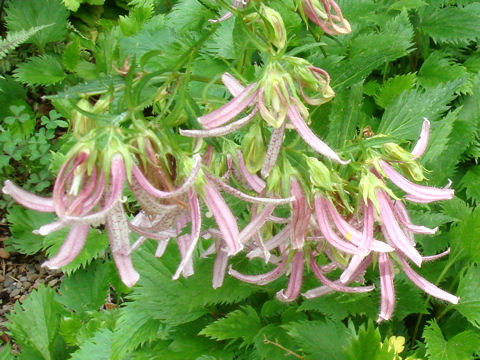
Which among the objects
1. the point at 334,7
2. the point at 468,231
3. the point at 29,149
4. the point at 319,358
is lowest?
the point at 29,149

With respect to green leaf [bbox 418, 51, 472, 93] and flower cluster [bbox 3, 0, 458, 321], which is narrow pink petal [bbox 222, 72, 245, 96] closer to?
flower cluster [bbox 3, 0, 458, 321]

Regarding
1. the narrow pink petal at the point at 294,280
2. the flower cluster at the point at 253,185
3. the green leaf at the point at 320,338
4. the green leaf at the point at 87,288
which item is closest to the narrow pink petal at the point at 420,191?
the flower cluster at the point at 253,185

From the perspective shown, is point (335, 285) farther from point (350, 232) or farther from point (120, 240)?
point (120, 240)

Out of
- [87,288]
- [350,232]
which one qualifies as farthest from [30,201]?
[87,288]

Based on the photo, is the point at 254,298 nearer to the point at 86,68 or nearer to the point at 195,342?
the point at 195,342

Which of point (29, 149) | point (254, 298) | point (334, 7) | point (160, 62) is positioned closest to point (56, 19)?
point (29, 149)

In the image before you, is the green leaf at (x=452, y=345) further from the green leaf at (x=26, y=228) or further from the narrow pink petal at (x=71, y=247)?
the green leaf at (x=26, y=228)
